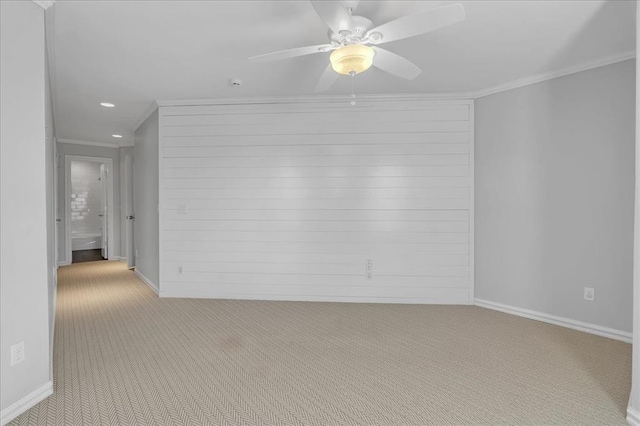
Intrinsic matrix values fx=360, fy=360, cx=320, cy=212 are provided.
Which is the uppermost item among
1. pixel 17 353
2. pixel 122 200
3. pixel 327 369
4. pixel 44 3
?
pixel 44 3

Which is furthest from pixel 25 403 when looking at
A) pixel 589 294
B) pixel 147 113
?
pixel 589 294

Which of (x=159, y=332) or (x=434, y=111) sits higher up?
(x=434, y=111)

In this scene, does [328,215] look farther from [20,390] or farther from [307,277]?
[20,390]

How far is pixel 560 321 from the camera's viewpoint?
3.68 m

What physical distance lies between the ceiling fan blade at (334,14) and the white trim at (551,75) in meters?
2.69

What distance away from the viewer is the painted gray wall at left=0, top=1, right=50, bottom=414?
6.73 ft

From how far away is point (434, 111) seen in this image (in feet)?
14.5

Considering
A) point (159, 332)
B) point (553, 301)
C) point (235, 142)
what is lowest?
point (159, 332)

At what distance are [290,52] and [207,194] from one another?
278 cm

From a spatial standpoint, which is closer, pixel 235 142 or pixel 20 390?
pixel 20 390

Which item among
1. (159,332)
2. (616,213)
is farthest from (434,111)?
(159,332)

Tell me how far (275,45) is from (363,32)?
1.07m

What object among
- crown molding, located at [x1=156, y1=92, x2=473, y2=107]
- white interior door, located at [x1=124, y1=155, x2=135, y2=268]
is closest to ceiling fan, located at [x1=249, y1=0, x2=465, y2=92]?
crown molding, located at [x1=156, y1=92, x2=473, y2=107]

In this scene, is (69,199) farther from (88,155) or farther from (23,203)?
(23,203)
